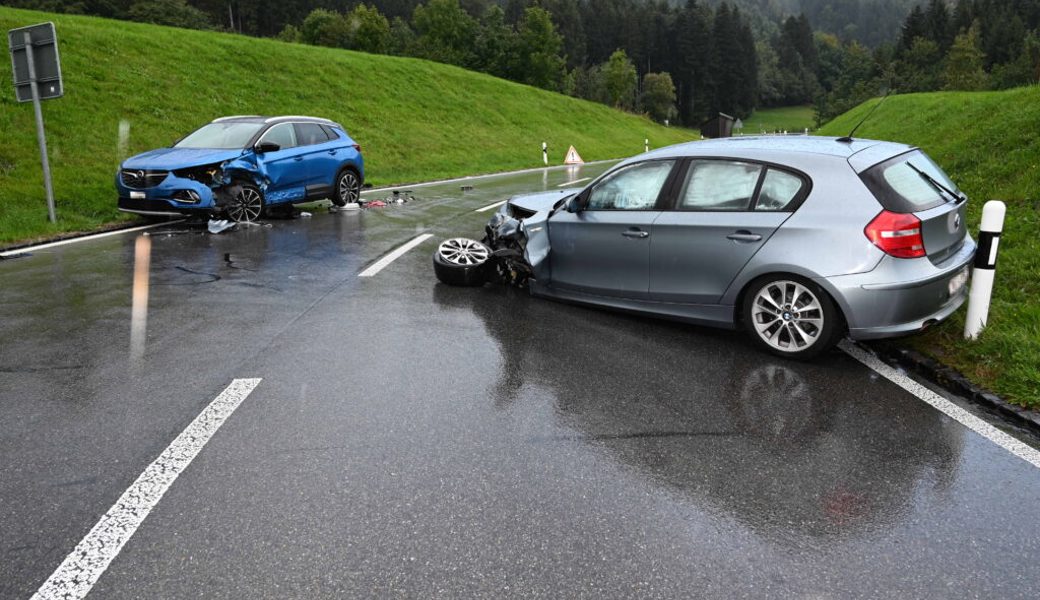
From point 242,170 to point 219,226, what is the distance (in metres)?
1.13

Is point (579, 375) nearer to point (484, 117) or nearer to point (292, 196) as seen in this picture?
point (292, 196)

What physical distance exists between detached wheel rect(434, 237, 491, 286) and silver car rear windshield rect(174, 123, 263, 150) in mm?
6741

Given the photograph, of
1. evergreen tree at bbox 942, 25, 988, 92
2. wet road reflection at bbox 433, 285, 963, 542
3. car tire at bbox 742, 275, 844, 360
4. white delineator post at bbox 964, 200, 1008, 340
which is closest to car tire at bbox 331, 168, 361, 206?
wet road reflection at bbox 433, 285, 963, 542

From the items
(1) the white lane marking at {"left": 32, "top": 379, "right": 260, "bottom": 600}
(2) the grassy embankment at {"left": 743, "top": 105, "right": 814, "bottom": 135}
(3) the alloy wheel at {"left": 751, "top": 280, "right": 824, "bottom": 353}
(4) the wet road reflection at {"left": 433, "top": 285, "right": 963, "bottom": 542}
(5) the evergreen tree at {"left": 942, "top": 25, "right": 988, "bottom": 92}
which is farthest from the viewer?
(2) the grassy embankment at {"left": 743, "top": 105, "right": 814, "bottom": 135}

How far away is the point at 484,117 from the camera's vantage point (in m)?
45.1

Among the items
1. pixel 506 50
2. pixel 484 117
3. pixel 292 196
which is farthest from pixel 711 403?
pixel 506 50

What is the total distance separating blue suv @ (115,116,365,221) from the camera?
1239 cm

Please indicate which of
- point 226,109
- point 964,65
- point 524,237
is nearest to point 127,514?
point 524,237

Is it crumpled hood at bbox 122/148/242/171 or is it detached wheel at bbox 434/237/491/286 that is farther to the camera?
crumpled hood at bbox 122/148/242/171

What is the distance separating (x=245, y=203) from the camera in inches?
516

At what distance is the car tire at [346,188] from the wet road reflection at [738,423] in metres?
9.80

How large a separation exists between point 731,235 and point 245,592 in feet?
14.0

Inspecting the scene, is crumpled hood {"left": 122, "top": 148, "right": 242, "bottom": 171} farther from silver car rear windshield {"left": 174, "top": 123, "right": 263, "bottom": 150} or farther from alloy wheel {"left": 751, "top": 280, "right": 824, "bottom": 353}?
alloy wheel {"left": 751, "top": 280, "right": 824, "bottom": 353}

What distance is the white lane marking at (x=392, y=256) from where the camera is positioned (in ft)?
29.6
